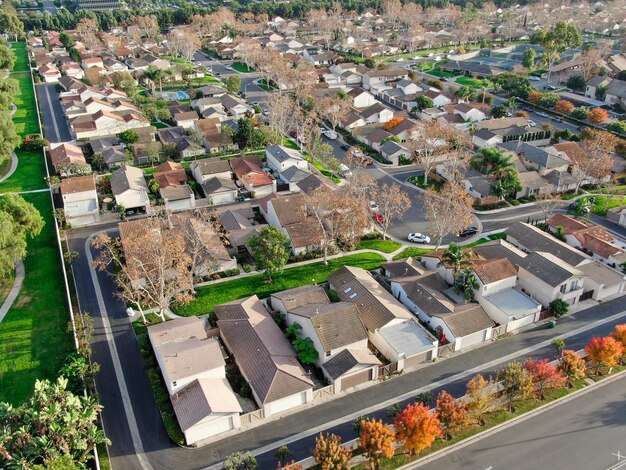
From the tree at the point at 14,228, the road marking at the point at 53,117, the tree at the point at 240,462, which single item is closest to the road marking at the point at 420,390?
the tree at the point at 240,462

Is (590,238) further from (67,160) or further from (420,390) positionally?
(67,160)

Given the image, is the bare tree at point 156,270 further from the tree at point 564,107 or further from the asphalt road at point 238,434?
the tree at point 564,107

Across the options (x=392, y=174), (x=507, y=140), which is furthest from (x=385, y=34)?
(x=392, y=174)

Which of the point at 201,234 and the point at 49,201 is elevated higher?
the point at 201,234

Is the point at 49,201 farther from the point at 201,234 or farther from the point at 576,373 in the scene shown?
the point at 576,373

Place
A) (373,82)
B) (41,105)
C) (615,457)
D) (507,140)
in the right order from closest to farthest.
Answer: (615,457) → (507,140) → (41,105) → (373,82)

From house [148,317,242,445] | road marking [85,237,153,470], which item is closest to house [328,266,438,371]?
house [148,317,242,445]

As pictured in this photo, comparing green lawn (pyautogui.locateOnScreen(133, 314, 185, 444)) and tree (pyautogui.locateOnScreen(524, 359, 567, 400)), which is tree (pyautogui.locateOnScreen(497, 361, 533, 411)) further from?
green lawn (pyautogui.locateOnScreen(133, 314, 185, 444))
